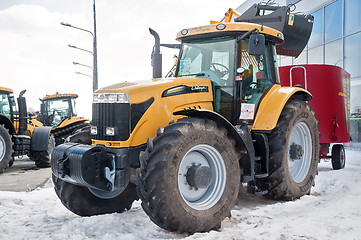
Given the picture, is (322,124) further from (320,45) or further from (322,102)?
(320,45)

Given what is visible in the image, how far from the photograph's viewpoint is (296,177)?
19.2 ft

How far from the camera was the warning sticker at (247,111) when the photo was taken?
5.02m

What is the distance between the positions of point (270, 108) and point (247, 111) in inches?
17.5

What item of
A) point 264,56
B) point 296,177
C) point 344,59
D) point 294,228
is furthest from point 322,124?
point 344,59

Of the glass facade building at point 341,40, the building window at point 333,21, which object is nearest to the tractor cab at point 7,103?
the glass facade building at point 341,40

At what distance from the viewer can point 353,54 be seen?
14.6 m

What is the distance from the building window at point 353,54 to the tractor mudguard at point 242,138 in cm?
1167

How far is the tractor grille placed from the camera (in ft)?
13.3

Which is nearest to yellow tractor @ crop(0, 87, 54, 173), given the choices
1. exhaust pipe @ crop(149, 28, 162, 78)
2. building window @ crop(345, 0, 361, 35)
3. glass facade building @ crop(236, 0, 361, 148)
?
exhaust pipe @ crop(149, 28, 162, 78)

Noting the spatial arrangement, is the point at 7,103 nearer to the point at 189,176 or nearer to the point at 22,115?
the point at 22,115

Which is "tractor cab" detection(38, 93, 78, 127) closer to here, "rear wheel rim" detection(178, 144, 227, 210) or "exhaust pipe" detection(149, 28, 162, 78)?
"exhaust pipe" detection(149, 28, 162, 78)

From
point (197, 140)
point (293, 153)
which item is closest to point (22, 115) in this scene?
point (293, 153)

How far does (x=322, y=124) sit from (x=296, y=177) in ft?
10.8

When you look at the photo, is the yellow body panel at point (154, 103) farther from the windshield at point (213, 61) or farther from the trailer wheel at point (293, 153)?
the trailer wheel at point (293, 153)
